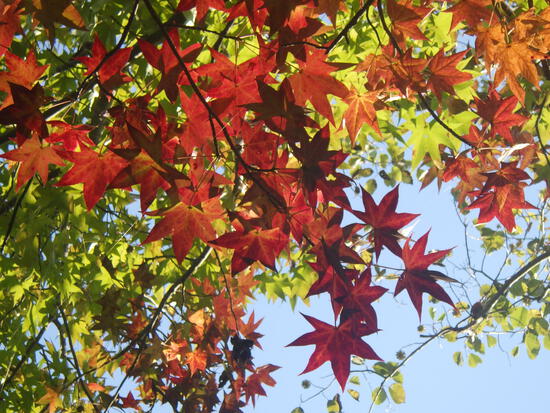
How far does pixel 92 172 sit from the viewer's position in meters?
1.24

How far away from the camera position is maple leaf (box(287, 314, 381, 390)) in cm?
120

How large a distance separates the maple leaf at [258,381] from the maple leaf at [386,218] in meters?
1.60

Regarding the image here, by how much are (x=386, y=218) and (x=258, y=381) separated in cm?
167

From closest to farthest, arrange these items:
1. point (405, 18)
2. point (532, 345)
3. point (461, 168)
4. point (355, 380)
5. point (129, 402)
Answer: point (405, 18) < point (461, 168) < point (129, 402) < point (532, 345) < point (355, 380)

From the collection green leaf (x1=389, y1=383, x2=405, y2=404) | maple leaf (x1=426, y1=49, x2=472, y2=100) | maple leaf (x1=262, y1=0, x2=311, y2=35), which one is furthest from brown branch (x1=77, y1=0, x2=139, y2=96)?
green leaf (x1=389, y1=383, x2=405, y2=404)

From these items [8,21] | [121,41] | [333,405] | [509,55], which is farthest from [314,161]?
[333,405]

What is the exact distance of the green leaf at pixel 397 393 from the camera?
3.36 metres

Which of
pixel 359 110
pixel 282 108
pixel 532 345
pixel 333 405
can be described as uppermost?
pixel 532 345

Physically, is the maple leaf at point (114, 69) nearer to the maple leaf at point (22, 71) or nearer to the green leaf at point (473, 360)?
the maple leaf at point (22, 71)

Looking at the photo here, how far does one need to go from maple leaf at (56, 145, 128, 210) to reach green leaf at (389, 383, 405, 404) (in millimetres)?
2782

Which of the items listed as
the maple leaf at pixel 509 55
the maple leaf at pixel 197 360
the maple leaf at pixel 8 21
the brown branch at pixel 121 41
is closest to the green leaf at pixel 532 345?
the maple leaf at pixel 197 360

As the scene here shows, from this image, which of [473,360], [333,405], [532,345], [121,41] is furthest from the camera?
[473,360]

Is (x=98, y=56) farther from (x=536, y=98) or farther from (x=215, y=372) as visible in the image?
(x=215, y=372)

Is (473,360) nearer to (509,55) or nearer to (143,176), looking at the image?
(509,55)
